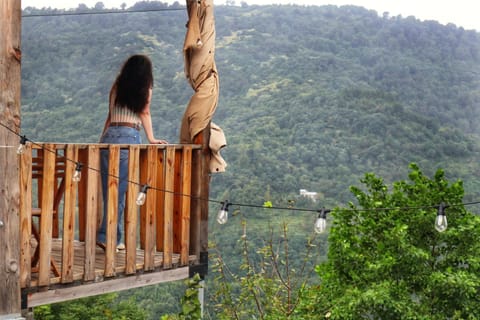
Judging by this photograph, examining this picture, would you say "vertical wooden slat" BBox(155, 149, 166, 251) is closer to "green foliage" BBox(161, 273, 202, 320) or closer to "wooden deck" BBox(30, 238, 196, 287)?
"wooden deck" BBox(30, 238, 196, 287)

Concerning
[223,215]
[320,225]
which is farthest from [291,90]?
[320,225]

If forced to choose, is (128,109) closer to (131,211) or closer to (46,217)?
(131,211)

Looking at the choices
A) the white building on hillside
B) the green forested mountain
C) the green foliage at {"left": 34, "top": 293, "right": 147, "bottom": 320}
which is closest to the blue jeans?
the green foliage at {"left": 34, "top": 293, "right": 147, "bottom": 320}

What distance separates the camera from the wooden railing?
4191 millimetres

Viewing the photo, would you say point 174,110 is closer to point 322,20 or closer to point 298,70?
point 298,70

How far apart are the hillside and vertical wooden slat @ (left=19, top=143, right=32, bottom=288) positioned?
1651 cm

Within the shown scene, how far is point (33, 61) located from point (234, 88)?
22.0 ft

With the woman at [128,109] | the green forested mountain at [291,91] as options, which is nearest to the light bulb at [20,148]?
the woman at [128,109]

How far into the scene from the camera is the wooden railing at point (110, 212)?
Answer: 4.19 meters

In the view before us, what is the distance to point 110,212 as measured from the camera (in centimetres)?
458

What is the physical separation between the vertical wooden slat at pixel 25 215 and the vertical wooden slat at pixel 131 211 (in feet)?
2.41

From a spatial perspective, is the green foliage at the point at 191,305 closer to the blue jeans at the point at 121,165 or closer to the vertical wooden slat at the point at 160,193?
the vertical wooden slat at the point at 160,193

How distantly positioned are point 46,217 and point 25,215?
0.16 m

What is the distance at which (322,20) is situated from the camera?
32562 millimetres
